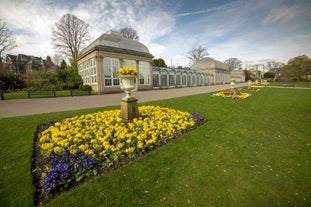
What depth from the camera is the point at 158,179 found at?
2215mm

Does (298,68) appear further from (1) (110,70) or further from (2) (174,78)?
(1) (110,70)

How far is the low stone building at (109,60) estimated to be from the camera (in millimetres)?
15969

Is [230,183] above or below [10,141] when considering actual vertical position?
below

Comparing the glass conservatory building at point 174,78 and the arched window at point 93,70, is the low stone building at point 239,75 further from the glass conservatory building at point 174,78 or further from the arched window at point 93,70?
the arched window at point 93,70

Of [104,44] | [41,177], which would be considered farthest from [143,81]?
[41,177]

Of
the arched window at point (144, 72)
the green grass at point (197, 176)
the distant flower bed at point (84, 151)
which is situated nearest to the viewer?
the green grass at point (197, 176)

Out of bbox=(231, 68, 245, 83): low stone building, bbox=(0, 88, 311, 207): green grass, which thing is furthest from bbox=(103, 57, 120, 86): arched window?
bbox=(231, 68, 245, 83): low stone building

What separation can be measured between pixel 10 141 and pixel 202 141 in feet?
17.7

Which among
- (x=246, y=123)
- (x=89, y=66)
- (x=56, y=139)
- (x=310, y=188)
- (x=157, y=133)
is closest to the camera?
(x=310, y=188)

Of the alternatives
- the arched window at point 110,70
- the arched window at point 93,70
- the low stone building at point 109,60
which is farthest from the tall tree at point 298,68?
the arched window at point 93,70

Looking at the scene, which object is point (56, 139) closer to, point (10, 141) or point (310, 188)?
point (10, 141)

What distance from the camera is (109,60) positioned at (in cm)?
1678

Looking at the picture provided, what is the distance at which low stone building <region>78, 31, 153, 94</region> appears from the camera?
15969 mm

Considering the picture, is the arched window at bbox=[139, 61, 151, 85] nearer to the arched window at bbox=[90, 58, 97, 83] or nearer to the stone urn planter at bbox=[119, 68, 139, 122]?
the arched window at bbox=[90, 58, 97, 83]
